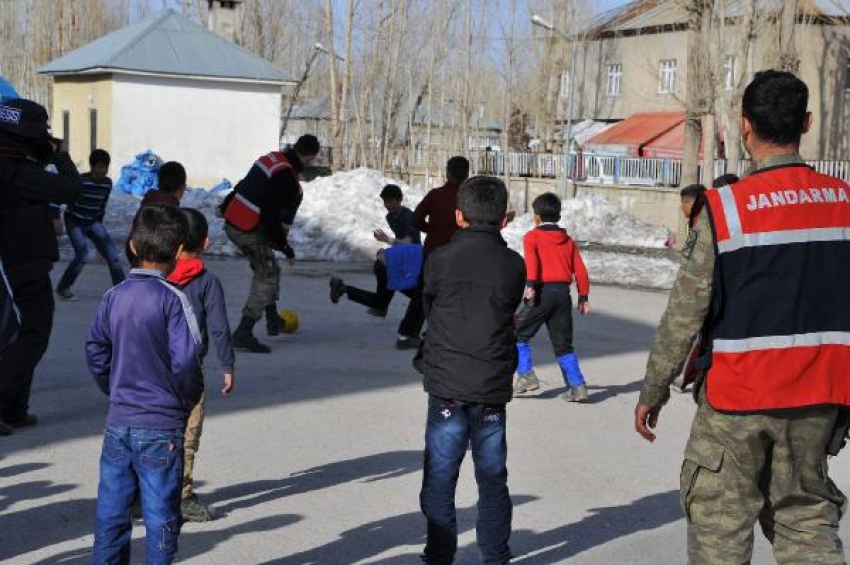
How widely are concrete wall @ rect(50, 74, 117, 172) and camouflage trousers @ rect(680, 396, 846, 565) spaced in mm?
35342

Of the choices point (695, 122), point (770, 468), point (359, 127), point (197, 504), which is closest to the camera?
point (770, 468)

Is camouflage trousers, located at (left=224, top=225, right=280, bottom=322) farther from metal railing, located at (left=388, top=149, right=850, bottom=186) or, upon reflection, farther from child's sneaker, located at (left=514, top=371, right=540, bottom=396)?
metal railing, located at (left=388, top=149, right=850, bottom=186)

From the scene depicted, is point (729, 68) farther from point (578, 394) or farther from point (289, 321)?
point (578, 394)

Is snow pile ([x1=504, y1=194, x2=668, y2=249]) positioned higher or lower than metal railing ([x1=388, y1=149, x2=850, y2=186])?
lower

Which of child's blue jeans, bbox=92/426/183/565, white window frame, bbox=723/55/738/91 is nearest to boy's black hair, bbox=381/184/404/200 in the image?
child's blue jeans, bbox=92/426/183/565

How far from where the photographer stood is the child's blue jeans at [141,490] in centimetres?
480

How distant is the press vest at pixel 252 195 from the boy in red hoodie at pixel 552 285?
2869 millimetres

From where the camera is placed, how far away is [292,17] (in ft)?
175

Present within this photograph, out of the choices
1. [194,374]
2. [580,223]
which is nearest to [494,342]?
[194,374]

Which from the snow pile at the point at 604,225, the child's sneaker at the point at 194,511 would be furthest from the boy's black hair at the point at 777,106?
the snow pile at the point at 604,225

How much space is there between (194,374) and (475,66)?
40433mm

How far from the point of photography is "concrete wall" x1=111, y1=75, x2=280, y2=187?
38.2 meters

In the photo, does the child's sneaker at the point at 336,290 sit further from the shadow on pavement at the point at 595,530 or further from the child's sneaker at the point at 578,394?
the shadow on pavement at the point at 595,530

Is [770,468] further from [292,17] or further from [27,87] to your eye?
[27,87]
